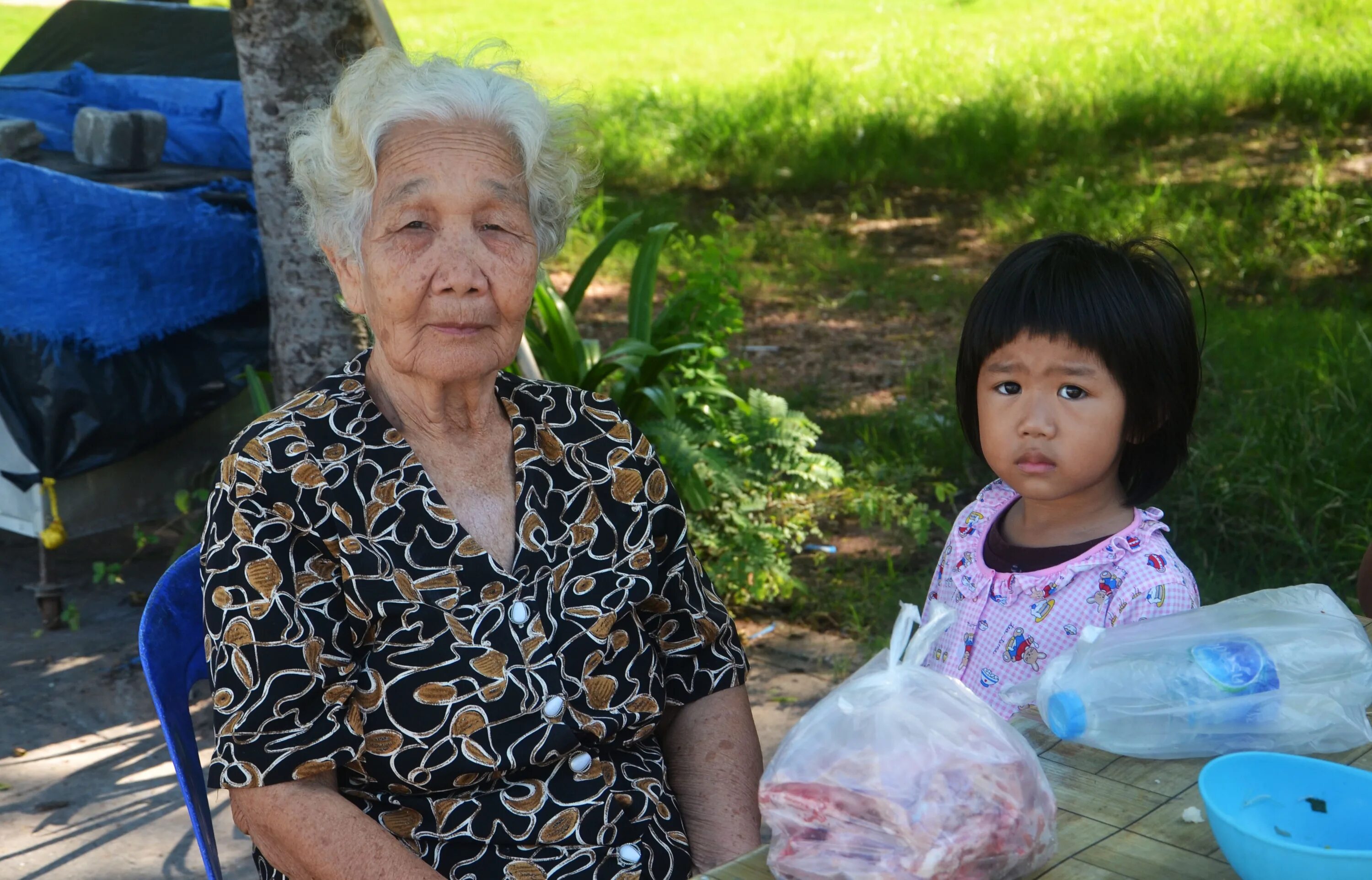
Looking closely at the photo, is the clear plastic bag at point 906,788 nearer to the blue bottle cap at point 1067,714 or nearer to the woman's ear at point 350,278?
the blue bottle cap at point 1067,714

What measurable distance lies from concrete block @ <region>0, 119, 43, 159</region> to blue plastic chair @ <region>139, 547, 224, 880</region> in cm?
283

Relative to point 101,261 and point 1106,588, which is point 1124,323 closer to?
point 1106,588

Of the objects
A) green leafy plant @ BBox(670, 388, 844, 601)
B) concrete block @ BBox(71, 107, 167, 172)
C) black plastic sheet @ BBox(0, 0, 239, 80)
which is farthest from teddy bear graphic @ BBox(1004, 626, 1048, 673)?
black plastic sheet @ BBox(0, 0, 239, 80)

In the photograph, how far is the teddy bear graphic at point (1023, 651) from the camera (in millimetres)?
1989

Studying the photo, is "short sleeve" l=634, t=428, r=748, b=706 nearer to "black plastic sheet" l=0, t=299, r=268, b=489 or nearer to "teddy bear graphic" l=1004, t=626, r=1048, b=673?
"teddy bear graphic" l=1004, t=626, r=1048, b=673

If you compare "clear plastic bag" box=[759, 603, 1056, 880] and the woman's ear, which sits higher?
the woman's ear

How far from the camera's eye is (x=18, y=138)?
4.29m

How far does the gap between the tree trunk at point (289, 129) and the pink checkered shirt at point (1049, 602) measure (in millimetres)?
1987

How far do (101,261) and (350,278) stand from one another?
2001 mm

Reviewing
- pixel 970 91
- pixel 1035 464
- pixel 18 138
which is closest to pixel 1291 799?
pixel 1035 464

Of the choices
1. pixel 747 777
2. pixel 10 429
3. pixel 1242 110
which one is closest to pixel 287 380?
pixel 10 429

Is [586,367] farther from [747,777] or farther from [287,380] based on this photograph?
[747,777]

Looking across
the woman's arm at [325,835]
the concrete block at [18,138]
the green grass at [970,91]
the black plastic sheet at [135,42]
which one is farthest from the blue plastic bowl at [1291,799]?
the green grass at [970,91]

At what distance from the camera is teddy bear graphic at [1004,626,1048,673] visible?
1.99 m
